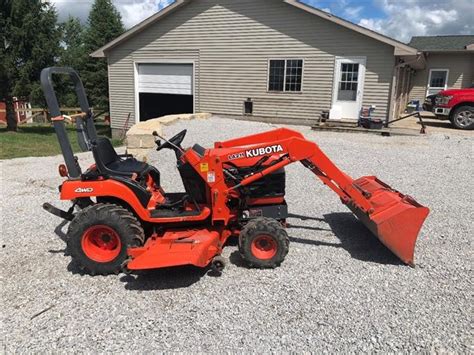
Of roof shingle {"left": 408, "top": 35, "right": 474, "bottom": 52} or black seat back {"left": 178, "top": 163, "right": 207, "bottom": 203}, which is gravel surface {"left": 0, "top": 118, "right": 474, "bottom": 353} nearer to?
black seat back {"left": 178, "top": 163, "right": 207, "bottom": 203}

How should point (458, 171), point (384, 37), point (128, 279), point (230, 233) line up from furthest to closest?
1. point (384, 37)
2. point (458, 171)
3. point (230, 233)
4. point (128, 279)

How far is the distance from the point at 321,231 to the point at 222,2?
43.9 feet

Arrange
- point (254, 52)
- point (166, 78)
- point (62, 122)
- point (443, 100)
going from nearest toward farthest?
point (62, 122) → point (443, 100) → point (254, 52) → point (166, 78)

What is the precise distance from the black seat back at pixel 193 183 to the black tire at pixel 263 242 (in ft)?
2.03

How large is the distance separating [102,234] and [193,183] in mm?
1092

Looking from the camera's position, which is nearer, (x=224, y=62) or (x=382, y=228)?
(x=382, y=228)

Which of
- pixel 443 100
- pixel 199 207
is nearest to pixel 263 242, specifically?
pixel 199 207

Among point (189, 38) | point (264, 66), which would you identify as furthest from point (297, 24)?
point (189, 38)

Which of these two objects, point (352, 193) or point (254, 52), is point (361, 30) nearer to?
point (254, 52)

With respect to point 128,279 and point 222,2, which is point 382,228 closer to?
point 128,279

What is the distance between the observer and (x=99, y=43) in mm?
31281

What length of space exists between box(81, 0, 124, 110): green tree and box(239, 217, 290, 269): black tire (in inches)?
1001

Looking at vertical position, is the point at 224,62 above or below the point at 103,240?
above

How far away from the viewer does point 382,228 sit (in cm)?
415
